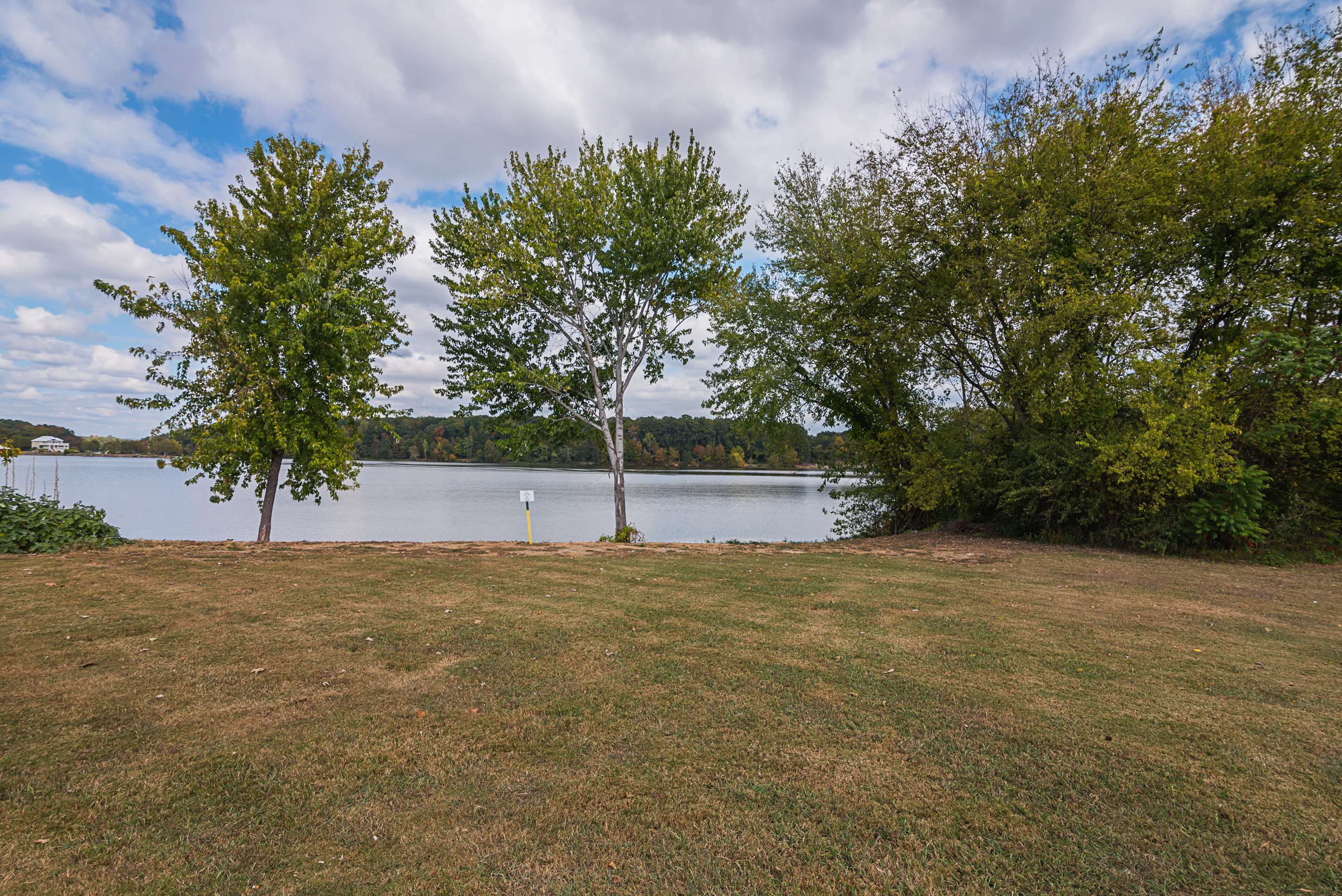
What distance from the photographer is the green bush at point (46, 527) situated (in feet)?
29.3

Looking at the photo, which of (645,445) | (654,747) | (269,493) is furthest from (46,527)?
(645,445)

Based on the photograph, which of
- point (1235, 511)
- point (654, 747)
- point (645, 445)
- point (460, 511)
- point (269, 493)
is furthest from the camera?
point (645, 445)

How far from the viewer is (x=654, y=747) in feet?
10.8

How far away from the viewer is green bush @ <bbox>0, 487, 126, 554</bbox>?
8.95 m

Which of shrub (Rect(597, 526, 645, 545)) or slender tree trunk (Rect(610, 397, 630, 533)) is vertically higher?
slender tree trunk (Rect(610, 397, 630, 533))

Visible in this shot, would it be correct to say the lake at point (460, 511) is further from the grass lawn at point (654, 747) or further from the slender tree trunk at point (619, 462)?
the grass lawn at point (654, 747)

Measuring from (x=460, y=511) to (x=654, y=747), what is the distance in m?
31.0

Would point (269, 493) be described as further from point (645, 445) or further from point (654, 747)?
point (645, 445)

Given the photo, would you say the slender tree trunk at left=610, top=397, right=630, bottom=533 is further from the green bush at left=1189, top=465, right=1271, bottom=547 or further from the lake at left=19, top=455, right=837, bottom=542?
the green bush at left=1189, top=465, right=1271, bottom=547

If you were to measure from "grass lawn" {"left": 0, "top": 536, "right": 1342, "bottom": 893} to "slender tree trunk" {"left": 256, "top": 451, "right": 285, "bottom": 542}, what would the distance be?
21.1 ft

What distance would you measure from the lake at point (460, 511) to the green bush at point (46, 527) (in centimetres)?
646

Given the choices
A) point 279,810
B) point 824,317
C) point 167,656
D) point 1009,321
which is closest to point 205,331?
point 167,656

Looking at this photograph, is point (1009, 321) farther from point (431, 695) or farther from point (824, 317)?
point (431, 695)

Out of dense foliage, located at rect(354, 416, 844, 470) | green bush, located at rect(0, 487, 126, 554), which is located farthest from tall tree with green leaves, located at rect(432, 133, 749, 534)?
dense foliage, located at rect(354, 416, 844, 470)
